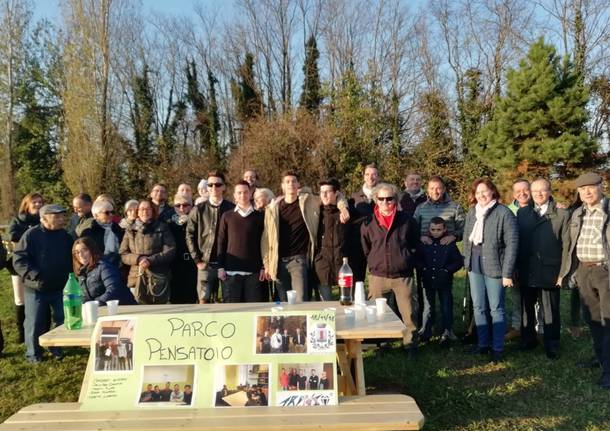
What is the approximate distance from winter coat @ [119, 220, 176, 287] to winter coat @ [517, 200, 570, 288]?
376 cm

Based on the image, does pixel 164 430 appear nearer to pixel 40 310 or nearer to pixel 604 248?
pixel 40 310

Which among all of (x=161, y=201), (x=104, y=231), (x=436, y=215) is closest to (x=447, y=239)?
(x=436, y=215)

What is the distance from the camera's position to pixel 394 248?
4.74 metres

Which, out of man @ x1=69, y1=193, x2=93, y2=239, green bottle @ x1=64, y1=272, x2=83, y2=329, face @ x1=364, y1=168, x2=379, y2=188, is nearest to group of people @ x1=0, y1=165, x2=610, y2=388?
man @ x1=69, y1=193, x2=93, y2=239

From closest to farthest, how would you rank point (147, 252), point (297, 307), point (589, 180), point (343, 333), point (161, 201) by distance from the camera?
point (343, 333) → point (297, 307) → point (589, 180) → point (147, 252) → point (161, 201)

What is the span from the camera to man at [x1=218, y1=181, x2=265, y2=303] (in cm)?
512

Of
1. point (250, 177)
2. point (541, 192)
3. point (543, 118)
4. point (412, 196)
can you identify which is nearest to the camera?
point (541, 192)

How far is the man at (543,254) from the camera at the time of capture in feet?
15.9

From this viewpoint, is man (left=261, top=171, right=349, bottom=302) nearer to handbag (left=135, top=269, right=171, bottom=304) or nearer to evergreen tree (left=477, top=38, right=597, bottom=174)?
handbag (left=135, top=269, right=171, bottom=304)

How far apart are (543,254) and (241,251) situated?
121 inches

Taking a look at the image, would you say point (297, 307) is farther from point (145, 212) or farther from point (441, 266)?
point (145, 212)

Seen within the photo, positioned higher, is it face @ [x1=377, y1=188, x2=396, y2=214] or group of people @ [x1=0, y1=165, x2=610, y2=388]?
face @ [x1=377, y1=188, x2=396, y2=214]

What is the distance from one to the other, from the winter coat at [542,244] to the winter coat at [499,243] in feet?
1.16

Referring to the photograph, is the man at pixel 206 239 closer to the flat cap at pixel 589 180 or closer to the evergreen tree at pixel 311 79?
the flat cap at pixel 589 180
